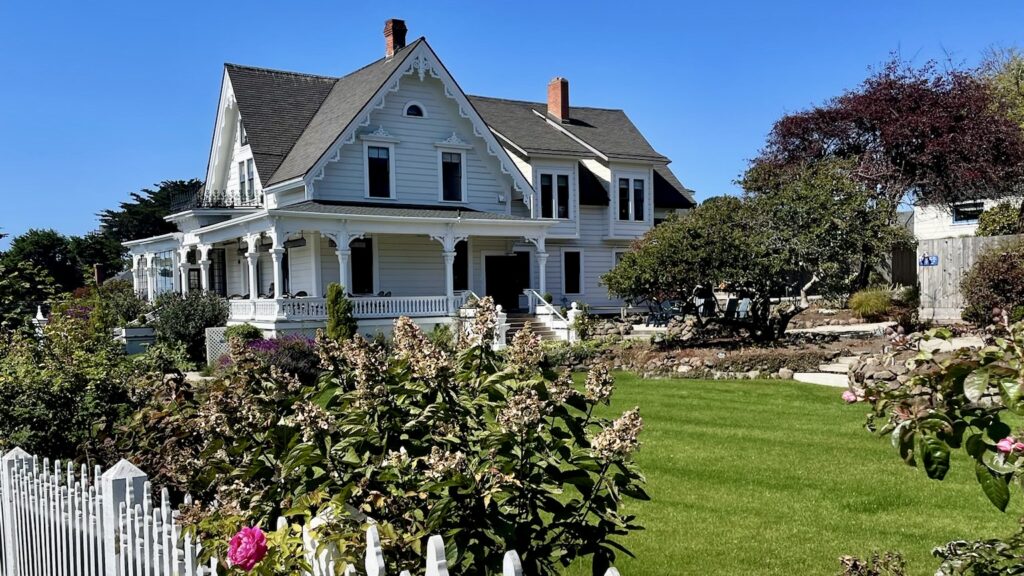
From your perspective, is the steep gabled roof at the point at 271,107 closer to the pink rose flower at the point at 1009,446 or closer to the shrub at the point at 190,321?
the shrub at the point at 190,321

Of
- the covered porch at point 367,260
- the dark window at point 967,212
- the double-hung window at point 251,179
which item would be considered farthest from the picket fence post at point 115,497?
the dark window at point 967,212

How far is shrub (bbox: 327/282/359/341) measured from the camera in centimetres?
2047

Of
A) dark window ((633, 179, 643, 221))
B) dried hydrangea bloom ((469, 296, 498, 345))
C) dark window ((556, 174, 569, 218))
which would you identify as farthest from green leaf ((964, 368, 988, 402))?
dark window ((633, 179, 643, 221))

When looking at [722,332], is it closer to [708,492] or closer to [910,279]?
[708,492]

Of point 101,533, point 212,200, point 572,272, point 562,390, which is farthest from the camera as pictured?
point 572,272

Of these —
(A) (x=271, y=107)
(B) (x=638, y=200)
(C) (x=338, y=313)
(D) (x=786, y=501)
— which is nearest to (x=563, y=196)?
(B) (x=638, y=200)

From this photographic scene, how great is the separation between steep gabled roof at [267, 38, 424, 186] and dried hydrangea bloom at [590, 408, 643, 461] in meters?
23.0

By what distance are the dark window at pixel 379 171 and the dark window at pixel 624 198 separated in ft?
33.7

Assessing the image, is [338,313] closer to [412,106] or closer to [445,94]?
[412,106]

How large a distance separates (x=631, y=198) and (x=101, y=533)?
2942 centimetres

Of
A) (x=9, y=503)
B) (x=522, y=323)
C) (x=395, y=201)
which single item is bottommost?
(x=522, y=323)

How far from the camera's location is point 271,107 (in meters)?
28.9

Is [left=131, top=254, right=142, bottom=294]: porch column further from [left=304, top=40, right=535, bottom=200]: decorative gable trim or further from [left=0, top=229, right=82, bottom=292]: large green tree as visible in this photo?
[left=0, top=229, right=82, bottom=292]: large green tree

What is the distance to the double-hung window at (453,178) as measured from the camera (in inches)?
1089
